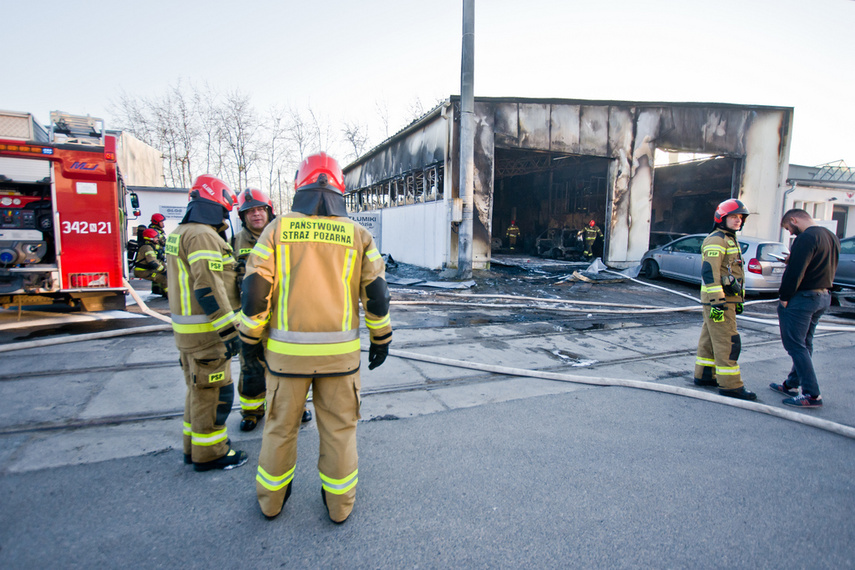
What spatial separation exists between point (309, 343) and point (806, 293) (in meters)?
4.58

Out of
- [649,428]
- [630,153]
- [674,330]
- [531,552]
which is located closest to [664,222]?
[630,153]

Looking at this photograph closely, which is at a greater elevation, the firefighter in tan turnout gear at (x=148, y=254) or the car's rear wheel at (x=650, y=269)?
the firefighter in tan turnout gear at (x=148, y=254)

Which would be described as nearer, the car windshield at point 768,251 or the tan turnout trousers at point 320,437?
the tan turnout trousers at point 320,437

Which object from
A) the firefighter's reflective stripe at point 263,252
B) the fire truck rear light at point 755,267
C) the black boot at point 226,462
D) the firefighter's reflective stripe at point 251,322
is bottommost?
the black boot at point 226,462

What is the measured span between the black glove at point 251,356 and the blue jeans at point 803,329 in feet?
15.1

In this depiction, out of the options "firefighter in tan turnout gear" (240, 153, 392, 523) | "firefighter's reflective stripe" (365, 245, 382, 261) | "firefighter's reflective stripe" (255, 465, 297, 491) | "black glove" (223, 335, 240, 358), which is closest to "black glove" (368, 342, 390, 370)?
"firefighter in tan turnout gear" (240, 153, 392, 523)

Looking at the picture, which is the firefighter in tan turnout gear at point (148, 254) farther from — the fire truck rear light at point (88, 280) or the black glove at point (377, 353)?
the black glove at point (377, 353)

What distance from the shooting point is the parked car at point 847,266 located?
32.8ft

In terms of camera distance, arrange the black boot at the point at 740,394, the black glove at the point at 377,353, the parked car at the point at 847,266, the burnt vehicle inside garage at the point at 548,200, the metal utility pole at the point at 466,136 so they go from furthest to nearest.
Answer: the burnt vehicle inside garage at the point at 548,200 → the metal utility pole at the point at 466,136 → the parked car at the point at 847,266 → the black boot at the point at 740,394 → the black glove at the point at 377,353

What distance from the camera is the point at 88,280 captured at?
6.58 metres

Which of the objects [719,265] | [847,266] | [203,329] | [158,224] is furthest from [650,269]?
[203,329]

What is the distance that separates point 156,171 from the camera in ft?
81.2

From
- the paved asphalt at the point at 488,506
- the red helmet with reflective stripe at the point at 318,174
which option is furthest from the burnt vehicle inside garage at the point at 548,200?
the red helmet with reflective stripe at the point at 318,174

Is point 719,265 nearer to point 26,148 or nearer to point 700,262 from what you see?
point 700,262
